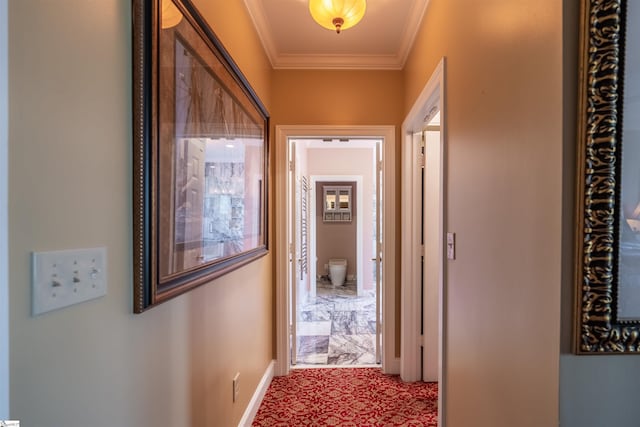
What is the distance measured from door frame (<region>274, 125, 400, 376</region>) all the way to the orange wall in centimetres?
107

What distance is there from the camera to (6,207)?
52cm

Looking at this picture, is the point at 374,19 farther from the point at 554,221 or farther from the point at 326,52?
the point at 554,221

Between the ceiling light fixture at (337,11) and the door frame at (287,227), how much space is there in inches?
36.8

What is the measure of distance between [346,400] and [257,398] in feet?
2.16

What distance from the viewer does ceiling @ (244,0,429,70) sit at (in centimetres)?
194

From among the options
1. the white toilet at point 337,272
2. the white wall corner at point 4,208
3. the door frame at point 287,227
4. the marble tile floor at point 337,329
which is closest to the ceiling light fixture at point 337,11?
the door frame at point 287,227

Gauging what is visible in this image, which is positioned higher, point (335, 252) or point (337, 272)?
point (335, 252)

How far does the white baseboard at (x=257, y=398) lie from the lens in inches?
72.8

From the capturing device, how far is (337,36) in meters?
2.26

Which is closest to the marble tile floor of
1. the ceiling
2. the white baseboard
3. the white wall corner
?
the white baseboard

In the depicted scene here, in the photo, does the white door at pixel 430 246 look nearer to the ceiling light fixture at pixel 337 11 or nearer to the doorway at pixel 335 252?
the doorway at pixel 335 252

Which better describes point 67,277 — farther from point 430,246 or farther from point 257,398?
point 430,246

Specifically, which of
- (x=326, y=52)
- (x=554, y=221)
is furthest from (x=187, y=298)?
(x=326, y=52)

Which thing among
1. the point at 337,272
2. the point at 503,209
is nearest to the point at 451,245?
the point at 503,209
